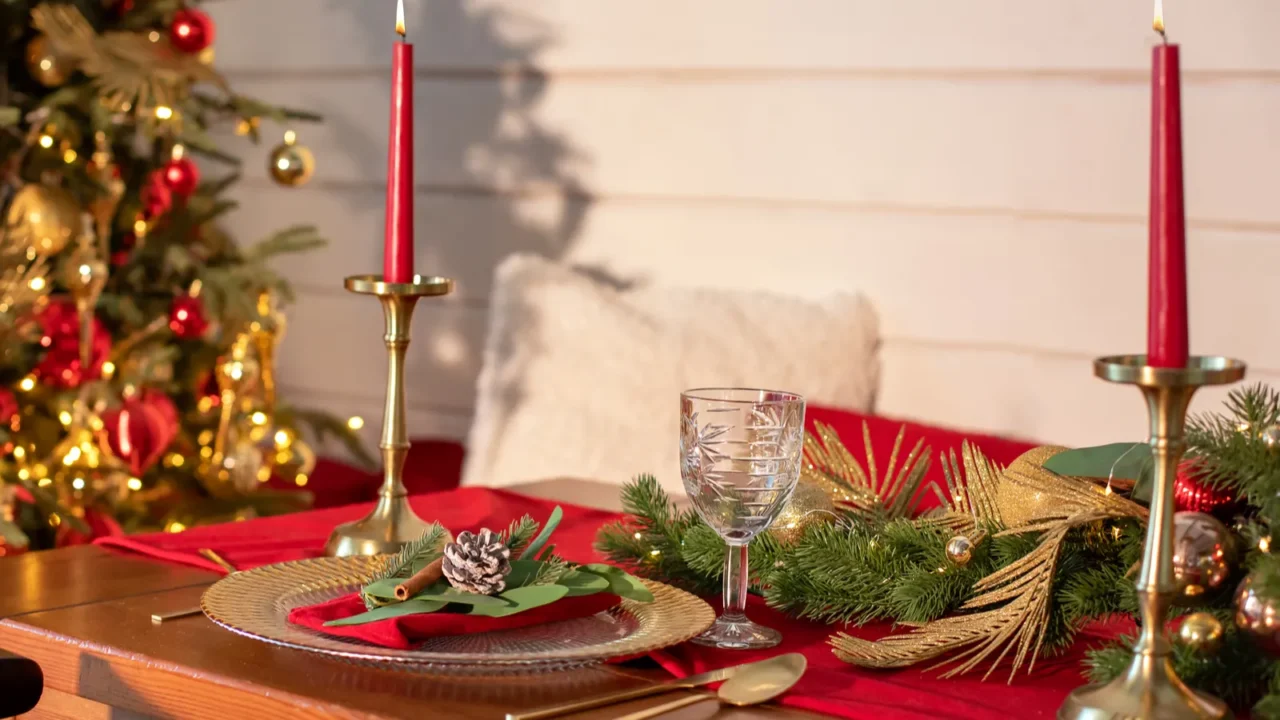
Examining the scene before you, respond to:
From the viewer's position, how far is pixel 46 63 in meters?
2.03

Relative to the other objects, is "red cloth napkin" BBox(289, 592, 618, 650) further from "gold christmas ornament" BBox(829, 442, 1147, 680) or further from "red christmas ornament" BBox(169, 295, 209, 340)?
"red christmas ornament" BBox(169, 295, 209, 340)

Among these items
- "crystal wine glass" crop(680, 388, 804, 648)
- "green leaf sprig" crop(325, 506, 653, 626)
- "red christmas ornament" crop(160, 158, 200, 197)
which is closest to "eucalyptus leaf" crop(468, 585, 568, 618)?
"green leaf sprig" crop(325, 506, 653, 626)

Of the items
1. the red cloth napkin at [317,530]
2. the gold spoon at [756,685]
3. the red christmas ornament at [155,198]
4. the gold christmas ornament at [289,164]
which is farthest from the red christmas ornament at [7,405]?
the gold spoon at [756,685]

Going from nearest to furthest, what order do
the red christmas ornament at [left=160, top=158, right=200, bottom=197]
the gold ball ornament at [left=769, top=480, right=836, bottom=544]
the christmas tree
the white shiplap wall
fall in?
the gold ball ornament at [left=769, top=480, right=836, bottom=544] → the white shiplap wall → the christmas tree → the red christmas ornament at [left=160, top=158, right=200, bottom=197]

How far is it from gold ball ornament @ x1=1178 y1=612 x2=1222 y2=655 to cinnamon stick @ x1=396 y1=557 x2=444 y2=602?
39 centimetres

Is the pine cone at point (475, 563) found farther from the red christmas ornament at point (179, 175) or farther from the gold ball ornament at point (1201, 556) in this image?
the red christmas ornament at point (179, 175)

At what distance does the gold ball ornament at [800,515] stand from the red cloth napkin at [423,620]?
0.15 metres

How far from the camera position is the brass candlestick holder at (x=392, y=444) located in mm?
932

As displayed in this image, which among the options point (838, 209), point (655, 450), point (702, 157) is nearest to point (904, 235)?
point (838, 209)

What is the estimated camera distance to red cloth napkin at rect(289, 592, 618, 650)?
71 cm

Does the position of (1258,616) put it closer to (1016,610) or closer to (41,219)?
(1016,610)

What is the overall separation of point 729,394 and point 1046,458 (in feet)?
0.64

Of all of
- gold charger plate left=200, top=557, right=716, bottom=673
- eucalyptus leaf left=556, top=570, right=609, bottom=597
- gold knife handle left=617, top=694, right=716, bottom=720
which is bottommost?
gold knife handle left=617, top=694, right=716, bottom=720

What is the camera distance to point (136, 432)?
Answer: 2.06 m
